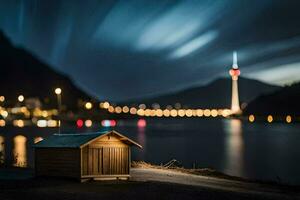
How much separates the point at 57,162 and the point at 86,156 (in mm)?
1519

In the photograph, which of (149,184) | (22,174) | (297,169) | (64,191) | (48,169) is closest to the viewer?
(64,191)

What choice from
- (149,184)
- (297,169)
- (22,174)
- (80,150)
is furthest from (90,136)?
(297,169)

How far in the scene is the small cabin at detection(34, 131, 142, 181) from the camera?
72.6ft

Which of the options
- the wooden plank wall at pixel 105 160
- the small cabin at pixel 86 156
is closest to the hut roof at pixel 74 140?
the small cabin at pixel 86 156

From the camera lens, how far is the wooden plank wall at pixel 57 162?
874 inches

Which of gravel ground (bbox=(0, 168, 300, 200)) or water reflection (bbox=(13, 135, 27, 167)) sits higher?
water reflection (bbox=(13, 135, 27, 167))

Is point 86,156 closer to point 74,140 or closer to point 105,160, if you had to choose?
point 105,160

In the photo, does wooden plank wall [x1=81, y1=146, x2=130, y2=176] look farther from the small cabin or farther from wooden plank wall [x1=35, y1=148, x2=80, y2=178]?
wooden plank wall [x1=35, y1=148, x2=80, y2=178]

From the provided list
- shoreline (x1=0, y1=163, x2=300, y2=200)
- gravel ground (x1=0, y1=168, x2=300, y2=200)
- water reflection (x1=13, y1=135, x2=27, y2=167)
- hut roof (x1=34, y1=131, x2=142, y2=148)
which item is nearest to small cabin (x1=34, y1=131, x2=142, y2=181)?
hut roof (x1=34, y1=131, x2=142, y2=148)

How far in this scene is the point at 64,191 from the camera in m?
19.1

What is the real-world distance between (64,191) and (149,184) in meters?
3.87

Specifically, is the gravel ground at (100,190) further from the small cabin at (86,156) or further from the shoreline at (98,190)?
the small cabin at (86,156)

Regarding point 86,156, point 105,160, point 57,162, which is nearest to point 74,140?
point 57,162

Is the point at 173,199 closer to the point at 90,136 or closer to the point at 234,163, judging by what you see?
the point at 90,136
